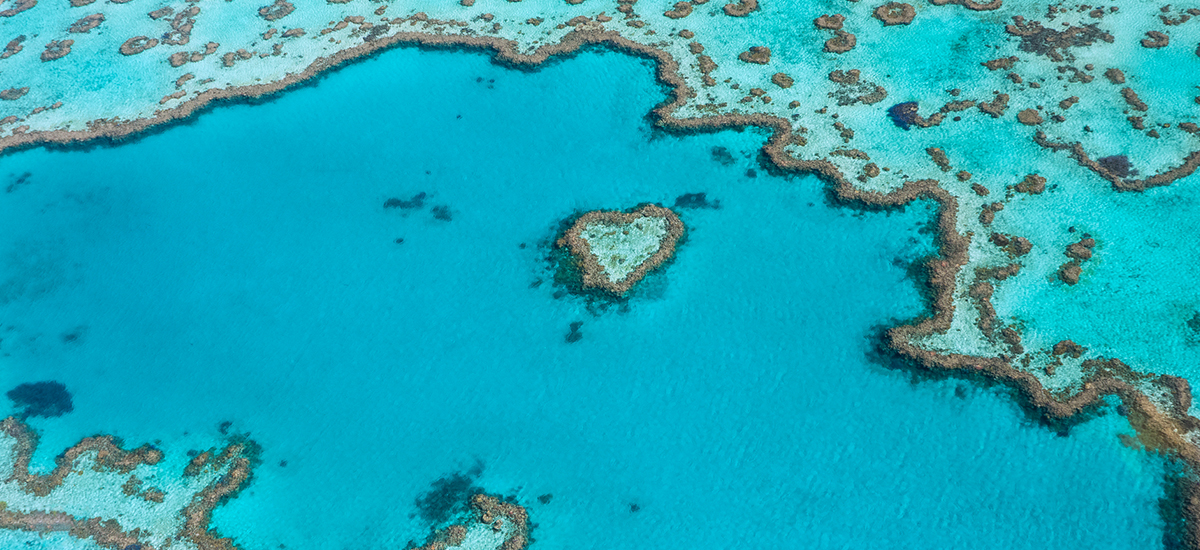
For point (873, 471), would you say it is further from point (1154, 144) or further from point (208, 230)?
point (208, 230)

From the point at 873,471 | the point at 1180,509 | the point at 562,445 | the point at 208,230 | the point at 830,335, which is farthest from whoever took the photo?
the point at 208,230

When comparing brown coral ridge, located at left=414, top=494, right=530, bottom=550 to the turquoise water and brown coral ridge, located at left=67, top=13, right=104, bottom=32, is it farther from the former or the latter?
brown coral ridge, located at left=67, top=13, right=104, bottom=32

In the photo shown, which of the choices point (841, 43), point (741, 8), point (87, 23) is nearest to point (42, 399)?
point (87, 23)

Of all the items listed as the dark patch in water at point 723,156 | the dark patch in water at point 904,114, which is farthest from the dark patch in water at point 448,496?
the dark patch in water at point 904,114

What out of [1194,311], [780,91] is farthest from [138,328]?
[1194,311]

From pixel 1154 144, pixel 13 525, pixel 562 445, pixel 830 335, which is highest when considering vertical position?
pixel 1154 144

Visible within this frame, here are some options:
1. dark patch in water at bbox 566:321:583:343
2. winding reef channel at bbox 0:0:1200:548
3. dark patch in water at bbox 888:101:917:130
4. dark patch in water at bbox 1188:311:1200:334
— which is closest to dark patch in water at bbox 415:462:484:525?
dark patch in water at bbox 566:321:583:343

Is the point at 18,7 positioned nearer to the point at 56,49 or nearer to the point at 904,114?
the point at 56,49
